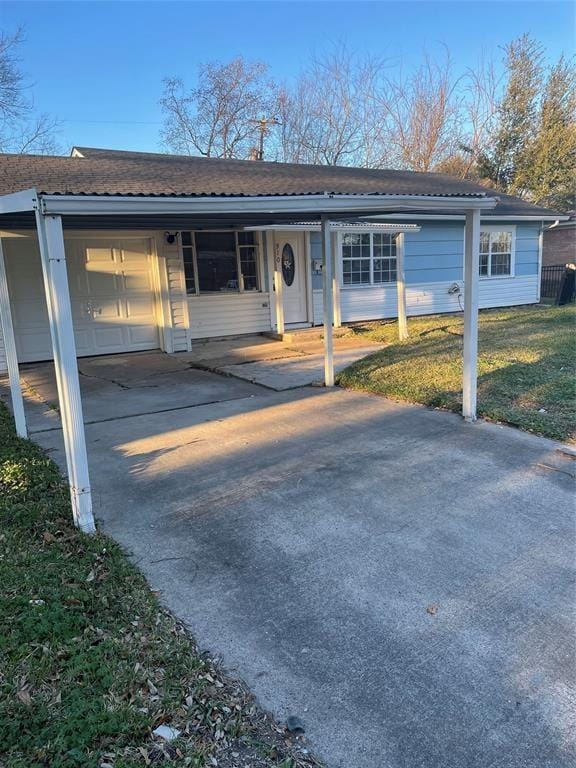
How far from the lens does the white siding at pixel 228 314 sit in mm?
11656

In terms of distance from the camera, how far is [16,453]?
529 centimetres

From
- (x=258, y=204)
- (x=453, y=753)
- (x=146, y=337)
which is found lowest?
(x=453, y=753)

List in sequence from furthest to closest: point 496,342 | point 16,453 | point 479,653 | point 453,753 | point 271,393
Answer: point 496,342
point 271,393
point 16,453
point 479,653
point 453,753

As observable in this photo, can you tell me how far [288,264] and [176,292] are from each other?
2872 millimetres

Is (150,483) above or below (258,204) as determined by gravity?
below

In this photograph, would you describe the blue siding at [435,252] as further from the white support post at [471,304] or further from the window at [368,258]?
the white support post at [471,304]

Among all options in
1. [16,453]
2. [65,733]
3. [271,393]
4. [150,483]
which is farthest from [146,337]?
[65,733]

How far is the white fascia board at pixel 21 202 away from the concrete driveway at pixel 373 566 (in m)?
2.17

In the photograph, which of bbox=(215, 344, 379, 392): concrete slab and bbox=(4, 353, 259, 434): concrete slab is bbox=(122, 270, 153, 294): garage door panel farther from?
bbox=(215, 344, 379, 392): concrete slab

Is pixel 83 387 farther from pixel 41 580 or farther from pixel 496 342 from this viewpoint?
pixel 496 342

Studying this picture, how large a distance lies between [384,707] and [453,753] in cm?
31

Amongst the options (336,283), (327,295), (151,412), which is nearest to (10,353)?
(151,412)

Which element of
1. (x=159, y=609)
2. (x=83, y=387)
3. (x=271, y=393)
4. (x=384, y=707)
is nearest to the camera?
(x=384, y=707)

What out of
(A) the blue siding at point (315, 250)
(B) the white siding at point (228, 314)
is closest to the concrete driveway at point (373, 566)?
(B) the white siding at point (228, 314)
